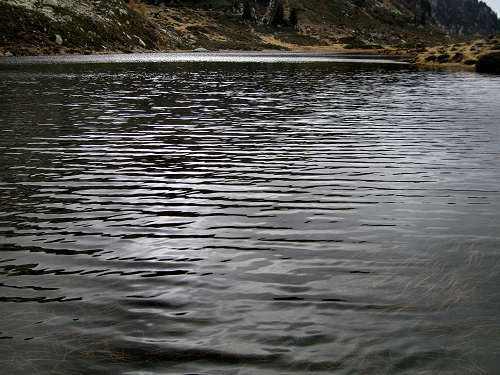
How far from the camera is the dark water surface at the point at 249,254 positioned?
6048mm

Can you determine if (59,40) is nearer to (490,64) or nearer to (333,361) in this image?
(490,64)

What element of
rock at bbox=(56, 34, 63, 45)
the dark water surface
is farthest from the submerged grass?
rock at bbox=(56, 34, 63, 45)

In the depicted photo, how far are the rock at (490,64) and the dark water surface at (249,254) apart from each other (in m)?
58.6

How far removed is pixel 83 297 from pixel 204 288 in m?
2.05

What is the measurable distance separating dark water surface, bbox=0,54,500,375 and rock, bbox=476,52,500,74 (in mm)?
58612

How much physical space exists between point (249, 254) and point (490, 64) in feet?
249

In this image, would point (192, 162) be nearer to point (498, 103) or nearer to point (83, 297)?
point (83, 297)

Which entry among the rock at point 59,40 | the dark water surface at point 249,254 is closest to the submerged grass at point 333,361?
the dark water surface at point 249,254

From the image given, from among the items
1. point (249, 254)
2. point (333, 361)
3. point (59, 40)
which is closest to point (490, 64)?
point (249, 254)

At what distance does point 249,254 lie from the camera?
359 inches

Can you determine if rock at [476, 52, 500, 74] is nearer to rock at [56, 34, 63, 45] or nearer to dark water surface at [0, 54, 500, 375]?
dark water surface at [0, 54, 500, 375]

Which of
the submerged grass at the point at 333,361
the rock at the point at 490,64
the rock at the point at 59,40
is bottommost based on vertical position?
the submerged grass at the point at 333,361

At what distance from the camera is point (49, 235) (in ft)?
33.2

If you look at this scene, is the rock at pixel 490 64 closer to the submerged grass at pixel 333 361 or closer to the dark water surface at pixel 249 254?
the dark water surface at pixel 249 254
